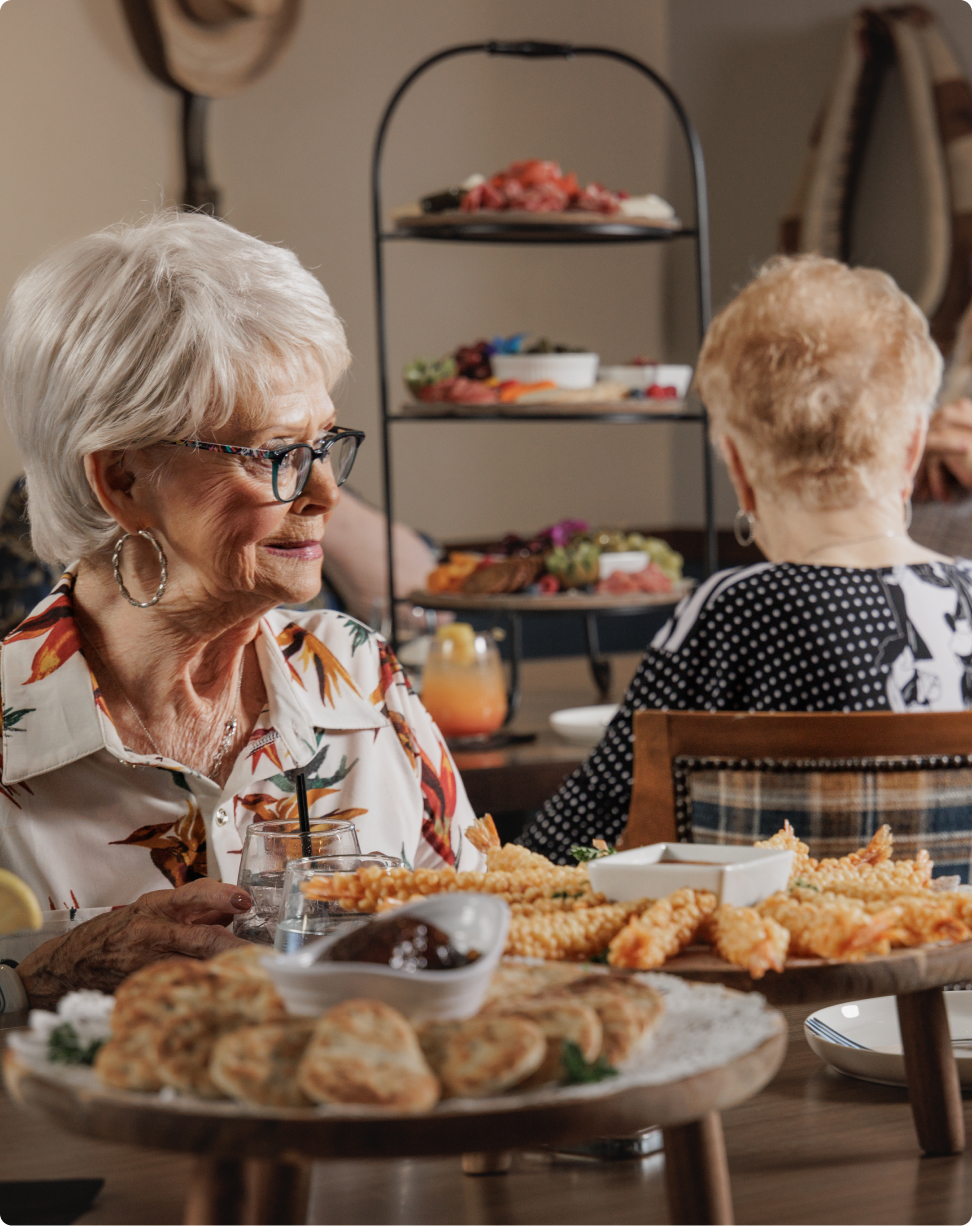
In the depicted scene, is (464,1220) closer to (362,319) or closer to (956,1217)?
(956,1217)

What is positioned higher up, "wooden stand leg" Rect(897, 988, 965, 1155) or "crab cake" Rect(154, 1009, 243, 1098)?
"crab cake" Rect(154, 1009, 243, 1098)

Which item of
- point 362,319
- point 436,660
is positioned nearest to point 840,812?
point 436,660

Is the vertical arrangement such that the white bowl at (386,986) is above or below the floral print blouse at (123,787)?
above

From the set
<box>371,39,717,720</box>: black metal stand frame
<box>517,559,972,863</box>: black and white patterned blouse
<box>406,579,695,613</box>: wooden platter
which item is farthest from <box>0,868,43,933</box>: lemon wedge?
<box>371,39,717,720</box>: black metal stand frame

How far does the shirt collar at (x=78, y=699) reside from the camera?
4.95 ft

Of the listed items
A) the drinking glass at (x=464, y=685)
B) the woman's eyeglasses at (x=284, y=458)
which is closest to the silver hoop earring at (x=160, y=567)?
the woman's eyeglasses at (x=284, y=458)

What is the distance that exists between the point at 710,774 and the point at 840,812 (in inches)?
5.6

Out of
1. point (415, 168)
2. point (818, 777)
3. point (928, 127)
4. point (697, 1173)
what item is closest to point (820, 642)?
point (818, 777)

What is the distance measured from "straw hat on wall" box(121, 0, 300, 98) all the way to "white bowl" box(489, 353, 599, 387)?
8.86 ft

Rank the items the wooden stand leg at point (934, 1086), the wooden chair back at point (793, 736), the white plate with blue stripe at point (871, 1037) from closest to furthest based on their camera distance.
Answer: the wooden stand leg at point (934, 1086), the white plate with blue stripe at point (871, 1037), the wooden chair back at point (793, 736)

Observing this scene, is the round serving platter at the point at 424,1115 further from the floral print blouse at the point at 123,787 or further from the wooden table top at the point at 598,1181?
the floral print blouse at the point at 123,787

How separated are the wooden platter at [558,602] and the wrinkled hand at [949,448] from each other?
3.27 feet

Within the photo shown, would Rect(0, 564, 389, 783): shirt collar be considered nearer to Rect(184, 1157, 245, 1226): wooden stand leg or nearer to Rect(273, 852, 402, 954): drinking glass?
Rect(273, 852, 402, 954): drinking glass

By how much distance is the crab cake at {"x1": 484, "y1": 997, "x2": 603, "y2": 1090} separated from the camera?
2.05 ft
